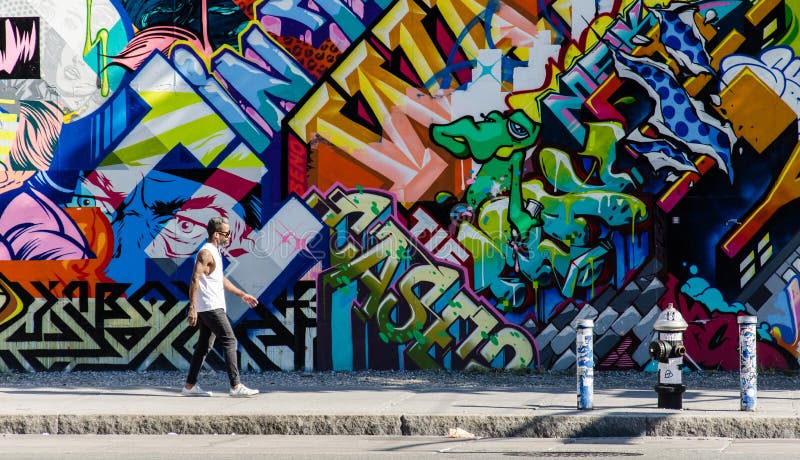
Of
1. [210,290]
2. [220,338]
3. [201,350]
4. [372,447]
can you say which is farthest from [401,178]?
[372,447]

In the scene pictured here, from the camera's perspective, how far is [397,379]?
11984 millimetres

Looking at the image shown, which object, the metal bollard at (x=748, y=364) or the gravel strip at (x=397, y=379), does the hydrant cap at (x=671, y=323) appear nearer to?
the metal bollard at (x=748, y=364)

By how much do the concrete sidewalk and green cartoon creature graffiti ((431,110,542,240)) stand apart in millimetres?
2533

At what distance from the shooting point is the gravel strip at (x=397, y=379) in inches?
449

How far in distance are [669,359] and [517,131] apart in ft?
12.8

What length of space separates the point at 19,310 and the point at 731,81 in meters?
8.77

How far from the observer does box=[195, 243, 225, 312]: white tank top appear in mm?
10504

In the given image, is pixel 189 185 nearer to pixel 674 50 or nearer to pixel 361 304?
pixel 361 304

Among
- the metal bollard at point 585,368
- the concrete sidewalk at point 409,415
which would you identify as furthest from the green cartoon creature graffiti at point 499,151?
the metal bollard at point 585,368

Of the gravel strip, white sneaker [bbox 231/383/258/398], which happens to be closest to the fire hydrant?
the gravel strip

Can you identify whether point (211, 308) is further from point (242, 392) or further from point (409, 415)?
point (409, 415)

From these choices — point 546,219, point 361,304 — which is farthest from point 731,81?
point 361,304

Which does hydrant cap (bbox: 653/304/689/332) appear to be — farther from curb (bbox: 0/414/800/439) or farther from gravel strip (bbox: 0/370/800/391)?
gravel strip (bbox: 0/370/800/391)

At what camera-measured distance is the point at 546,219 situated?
40.4 ft
